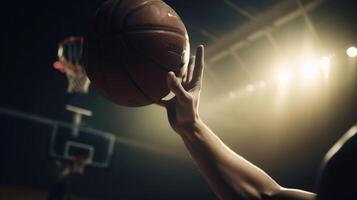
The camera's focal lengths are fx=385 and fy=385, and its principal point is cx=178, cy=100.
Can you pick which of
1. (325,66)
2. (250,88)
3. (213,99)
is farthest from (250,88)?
(325,66)

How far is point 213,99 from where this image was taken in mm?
7246

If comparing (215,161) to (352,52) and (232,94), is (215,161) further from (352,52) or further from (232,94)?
(232,94)

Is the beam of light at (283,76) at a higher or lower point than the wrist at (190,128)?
lower

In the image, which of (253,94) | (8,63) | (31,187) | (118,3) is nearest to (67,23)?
(8,63)

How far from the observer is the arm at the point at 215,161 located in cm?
116

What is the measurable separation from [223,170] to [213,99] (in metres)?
6.07

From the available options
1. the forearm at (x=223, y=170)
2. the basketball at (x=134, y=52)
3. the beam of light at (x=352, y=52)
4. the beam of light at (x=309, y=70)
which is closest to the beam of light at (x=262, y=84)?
the beam of light at (x=309, y=70)

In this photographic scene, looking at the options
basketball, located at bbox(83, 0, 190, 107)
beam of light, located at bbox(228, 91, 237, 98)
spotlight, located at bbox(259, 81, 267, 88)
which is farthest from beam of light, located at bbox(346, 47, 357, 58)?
basketball, located at bbox(83, 0, 190, 107)

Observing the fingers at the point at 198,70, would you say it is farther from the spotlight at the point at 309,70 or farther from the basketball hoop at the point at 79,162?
the basketball hoop at the point at 79,162

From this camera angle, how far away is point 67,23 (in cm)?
618

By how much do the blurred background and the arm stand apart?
367 cm

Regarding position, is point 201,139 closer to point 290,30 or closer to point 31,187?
point 290,30

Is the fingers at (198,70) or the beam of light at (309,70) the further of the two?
the beam of light at (309,70)

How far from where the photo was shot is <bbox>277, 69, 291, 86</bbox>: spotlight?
575 centimetres
